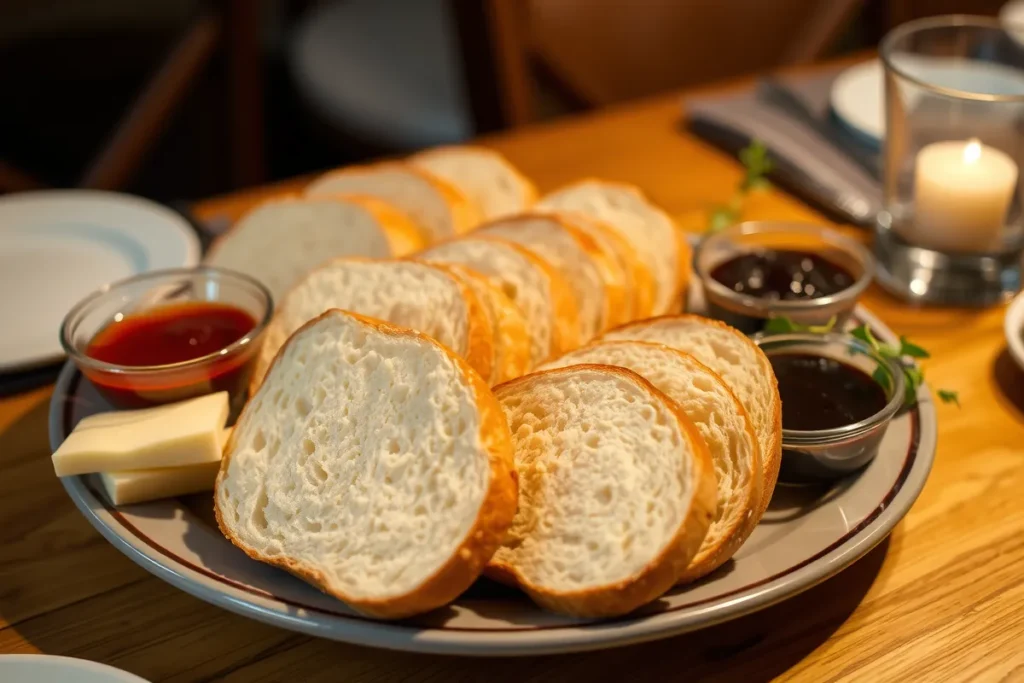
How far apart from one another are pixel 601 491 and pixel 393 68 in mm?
3603

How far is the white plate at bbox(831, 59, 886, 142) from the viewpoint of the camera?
292 cm

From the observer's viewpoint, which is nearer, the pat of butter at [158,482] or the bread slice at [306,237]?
the pat of butter at [158,482]

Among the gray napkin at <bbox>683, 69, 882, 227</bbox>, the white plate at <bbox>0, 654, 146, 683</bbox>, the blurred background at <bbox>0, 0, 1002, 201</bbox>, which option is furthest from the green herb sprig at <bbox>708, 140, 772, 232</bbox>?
the white plate at <bbox>0, 654, 146, 683</bbox>

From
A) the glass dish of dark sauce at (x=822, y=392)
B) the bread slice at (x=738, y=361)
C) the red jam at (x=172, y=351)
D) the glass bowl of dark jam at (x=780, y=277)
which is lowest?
the glass bowl of dark jam at (x=780, y=277)

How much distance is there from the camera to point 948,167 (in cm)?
232

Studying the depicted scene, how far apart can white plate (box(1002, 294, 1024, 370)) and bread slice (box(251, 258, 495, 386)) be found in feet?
3.72

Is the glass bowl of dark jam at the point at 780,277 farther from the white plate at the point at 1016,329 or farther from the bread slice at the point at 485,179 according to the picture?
the bread slice at the point at 485,179

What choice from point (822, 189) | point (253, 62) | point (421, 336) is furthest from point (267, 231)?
point (253, 62)

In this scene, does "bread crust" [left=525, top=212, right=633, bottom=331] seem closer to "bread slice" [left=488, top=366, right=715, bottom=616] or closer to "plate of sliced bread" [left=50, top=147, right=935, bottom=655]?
"plate of sliced bread" [left=50, top=147, right=935, bottom=655]

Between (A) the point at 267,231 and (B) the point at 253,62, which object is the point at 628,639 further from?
(B) the point at 253,62

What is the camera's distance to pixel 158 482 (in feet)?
5.39

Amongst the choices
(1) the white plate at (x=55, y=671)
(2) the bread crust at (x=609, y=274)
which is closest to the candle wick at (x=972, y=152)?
(2) the bread crust at (x=609, y=274)

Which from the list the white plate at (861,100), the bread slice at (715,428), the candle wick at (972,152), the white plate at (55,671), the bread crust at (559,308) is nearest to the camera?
the white plate at (55,671)

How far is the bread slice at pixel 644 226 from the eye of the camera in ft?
7.27
